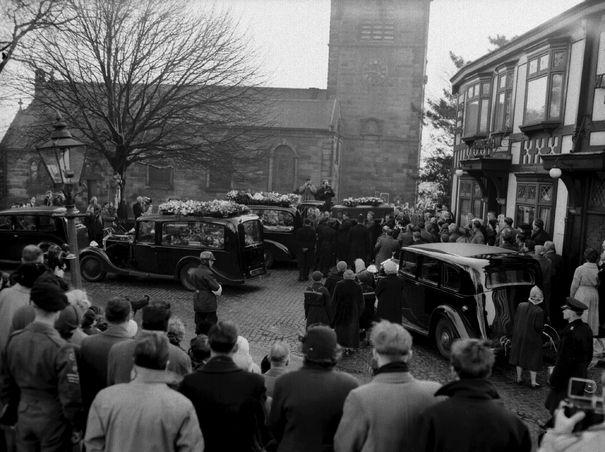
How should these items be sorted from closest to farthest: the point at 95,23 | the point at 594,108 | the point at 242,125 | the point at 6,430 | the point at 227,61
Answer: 1. the point at 6,430
2. the point at 594,108
3. the point at 95,23
4. the point at 227,61
5. the point at 242,125

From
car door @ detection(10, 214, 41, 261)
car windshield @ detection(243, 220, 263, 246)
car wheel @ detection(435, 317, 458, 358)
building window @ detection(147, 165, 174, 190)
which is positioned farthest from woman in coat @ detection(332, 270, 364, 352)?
building window @ detection(147, 165, 174, 190)

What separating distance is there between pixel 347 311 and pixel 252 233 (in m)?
5.59

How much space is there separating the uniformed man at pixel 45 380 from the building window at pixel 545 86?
12.4m

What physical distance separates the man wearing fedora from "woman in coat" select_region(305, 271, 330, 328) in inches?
222

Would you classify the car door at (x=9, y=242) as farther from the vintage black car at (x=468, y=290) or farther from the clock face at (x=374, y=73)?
the clock face at (x=374, y=73)

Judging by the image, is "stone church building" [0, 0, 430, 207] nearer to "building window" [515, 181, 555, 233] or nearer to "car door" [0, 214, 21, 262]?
"car door" [0, 214, 21, 262]

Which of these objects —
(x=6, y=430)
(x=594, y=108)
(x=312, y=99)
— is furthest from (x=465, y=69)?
(x=312, y=99)

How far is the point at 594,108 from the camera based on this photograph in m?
12.2

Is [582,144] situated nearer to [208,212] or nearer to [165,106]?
[208,212]

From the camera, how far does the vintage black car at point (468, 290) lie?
28.3ft

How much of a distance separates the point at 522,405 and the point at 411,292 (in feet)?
10.1

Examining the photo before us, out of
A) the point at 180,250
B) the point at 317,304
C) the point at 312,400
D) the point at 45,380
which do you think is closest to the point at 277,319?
the point at 317,304

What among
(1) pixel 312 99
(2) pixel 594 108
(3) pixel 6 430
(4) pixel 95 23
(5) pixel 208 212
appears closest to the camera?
(3) pixel 6 430

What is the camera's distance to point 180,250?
14.0 metres
